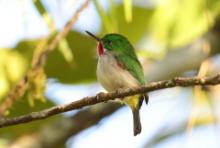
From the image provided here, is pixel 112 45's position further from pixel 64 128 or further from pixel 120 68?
pixel 64 128

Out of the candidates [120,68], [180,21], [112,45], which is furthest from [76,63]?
[120,68]

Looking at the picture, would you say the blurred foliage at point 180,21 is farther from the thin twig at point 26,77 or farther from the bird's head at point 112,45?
the thin twig at point 26,77

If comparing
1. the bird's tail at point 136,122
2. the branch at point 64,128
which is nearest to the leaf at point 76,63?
the branch at point 64,128

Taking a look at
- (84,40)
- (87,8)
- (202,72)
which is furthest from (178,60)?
(87,8)

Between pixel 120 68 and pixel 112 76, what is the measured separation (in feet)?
0.27

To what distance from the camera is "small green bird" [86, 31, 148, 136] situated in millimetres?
2617

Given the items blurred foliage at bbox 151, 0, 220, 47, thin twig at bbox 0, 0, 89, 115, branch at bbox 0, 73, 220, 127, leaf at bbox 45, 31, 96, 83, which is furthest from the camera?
leaf at bbox 45, 31, 96, 83

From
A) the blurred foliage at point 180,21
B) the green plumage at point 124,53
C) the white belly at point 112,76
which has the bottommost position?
the white belly at point 112,76

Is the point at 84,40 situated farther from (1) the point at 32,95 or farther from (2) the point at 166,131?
(1) the point at 32,95

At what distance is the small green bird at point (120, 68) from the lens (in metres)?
2.62

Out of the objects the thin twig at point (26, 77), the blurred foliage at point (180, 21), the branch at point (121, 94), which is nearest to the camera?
the branch at point (121, 94)

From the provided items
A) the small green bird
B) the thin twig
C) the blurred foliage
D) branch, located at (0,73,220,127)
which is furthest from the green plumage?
branch, located at (0,73,220,127)

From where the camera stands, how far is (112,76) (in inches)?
104

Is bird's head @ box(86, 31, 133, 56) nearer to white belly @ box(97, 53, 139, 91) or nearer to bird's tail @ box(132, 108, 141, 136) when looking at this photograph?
white belly @ box(97, 53, 139, 91)
